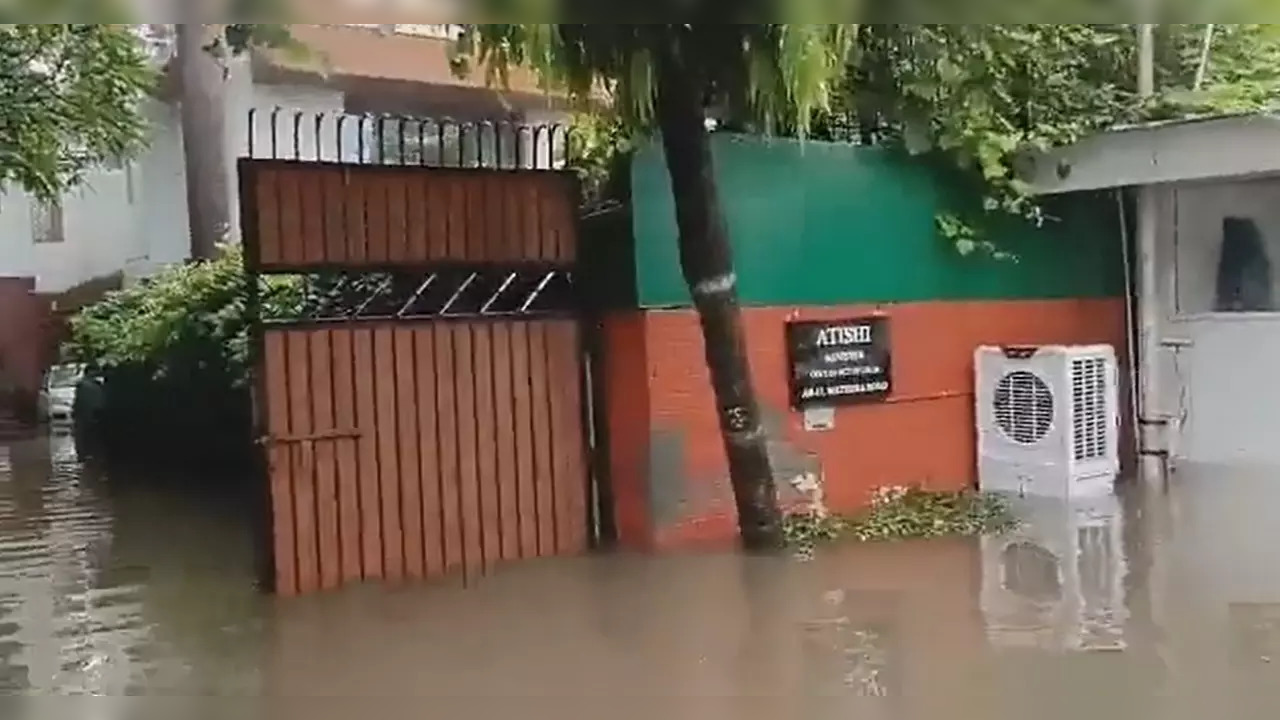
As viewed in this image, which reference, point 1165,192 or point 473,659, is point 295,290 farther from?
point 1165,192

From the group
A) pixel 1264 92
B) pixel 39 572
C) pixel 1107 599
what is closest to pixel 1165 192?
pixel 1264 92

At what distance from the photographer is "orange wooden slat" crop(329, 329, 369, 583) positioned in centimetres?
791

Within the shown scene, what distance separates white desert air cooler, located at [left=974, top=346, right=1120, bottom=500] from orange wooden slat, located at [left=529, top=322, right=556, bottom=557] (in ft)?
10.8

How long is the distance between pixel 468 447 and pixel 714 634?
7.52ft

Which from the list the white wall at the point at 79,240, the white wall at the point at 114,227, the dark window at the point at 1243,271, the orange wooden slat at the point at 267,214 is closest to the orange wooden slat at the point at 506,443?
the orange wooden slat at the point at 267,214

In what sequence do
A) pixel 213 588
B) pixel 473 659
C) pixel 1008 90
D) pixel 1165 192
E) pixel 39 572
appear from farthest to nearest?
pixel 1165 192 → pixel 1008 90 → pixel 39 572 → pixel 213 588 → pixel 473 659

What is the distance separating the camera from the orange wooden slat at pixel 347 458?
7906 millimetres

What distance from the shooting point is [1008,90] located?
1039 centimetres

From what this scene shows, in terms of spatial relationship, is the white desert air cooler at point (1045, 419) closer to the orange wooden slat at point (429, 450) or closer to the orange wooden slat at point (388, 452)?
the orange wooden slat at point (429, 450)

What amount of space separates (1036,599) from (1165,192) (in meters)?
5.03

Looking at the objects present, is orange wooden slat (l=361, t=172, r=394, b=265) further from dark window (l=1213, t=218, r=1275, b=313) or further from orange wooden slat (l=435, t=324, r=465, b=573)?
dark window (l=1213, t=218, r=1275, b=313)

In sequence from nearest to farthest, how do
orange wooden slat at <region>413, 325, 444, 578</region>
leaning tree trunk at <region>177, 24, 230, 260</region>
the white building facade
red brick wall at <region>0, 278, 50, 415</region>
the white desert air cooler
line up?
orange wooden slat at <region>413, 325, 444, 578</region> < the white desert air cooler < leaning tree trunk at <region>177, 24, 230, 260</region> < the white building facade < red brick wall at <region>0, 278, 50, 415</region>

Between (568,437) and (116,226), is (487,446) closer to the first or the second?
(568,437)

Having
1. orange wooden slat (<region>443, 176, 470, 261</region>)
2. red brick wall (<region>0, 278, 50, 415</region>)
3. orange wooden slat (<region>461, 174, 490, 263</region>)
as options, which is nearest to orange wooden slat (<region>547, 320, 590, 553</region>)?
orange wooden slat (<region>461, 174, 490, 263</region>)
